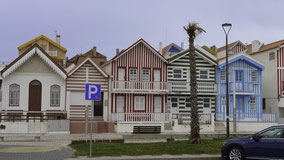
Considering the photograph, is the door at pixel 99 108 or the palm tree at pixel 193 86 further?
the door at pixel 99 108

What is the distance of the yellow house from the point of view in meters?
64.2

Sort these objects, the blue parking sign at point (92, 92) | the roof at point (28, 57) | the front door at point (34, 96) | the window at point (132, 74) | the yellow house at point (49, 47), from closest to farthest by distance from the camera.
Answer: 1. the blue parking sign at point (92, 92)
2. the roof at point (28, 57)
3. the front door at point (34, 96)
4. the window at point (132, 74)
5. the yellow house at point (49, 47)

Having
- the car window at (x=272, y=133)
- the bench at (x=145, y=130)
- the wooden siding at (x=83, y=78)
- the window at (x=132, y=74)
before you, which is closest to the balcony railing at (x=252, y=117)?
the window at (x=132, y=74)

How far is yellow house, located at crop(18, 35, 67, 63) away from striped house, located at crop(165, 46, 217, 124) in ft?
115

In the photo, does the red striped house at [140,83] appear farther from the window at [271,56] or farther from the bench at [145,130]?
the window at [271,56]

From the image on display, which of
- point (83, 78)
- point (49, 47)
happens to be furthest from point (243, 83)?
point (49, 47)

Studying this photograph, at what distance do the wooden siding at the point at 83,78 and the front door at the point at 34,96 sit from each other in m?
2.41

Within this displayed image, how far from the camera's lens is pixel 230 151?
1387 cm

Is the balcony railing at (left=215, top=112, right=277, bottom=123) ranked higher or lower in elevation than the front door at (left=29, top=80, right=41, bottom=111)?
lower

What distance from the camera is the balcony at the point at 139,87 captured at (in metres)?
31.9

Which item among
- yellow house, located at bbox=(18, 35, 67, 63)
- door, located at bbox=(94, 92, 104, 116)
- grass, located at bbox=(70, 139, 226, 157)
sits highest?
yellow house, located at bbox=(18, 35, 67, 63)

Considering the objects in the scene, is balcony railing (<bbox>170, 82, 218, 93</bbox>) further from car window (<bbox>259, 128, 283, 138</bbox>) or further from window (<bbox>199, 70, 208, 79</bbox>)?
car window (<bbox>259, 128, 283, 138</bbox>)

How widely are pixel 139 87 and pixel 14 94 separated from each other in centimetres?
1039

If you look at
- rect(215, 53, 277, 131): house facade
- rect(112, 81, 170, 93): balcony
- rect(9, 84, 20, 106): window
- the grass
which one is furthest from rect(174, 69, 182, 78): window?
the grass
